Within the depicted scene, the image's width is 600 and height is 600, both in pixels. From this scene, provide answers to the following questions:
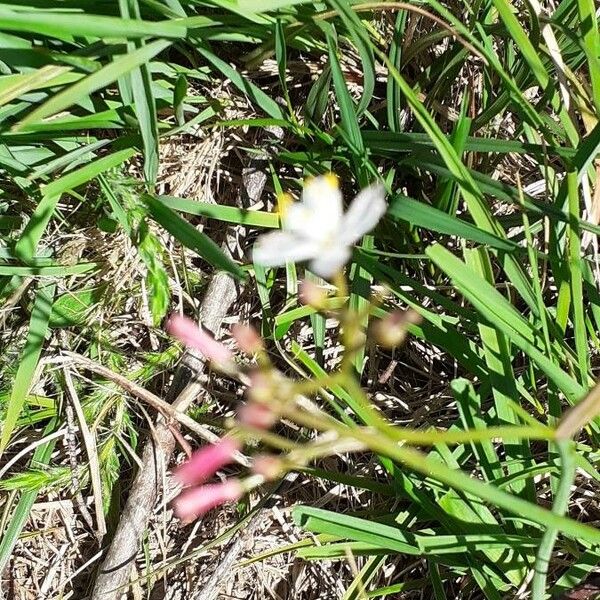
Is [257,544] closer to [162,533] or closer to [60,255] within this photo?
[162,533]

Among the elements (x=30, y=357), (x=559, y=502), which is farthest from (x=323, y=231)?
(x=30, y=357)

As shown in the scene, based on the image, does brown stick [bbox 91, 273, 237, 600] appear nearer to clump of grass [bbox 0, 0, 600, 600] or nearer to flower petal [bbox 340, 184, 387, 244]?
clump of grass [bbox 0, 0, 600, 600]

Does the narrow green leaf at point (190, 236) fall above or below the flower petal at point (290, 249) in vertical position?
below

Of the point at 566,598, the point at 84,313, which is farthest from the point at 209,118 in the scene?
Result: the point at 566,598

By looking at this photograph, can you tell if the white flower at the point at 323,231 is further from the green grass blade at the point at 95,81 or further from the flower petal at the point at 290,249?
the green grass blade at the point at 95,81

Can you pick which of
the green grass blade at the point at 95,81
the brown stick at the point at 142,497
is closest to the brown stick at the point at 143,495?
the brown stick at the point at 142,497

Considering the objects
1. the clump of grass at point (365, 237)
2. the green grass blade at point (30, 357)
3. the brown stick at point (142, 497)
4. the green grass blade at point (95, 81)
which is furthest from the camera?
the brown stick at point (142, 497)

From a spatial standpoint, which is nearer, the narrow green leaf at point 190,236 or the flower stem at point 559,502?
the flower stem at point 559,502
